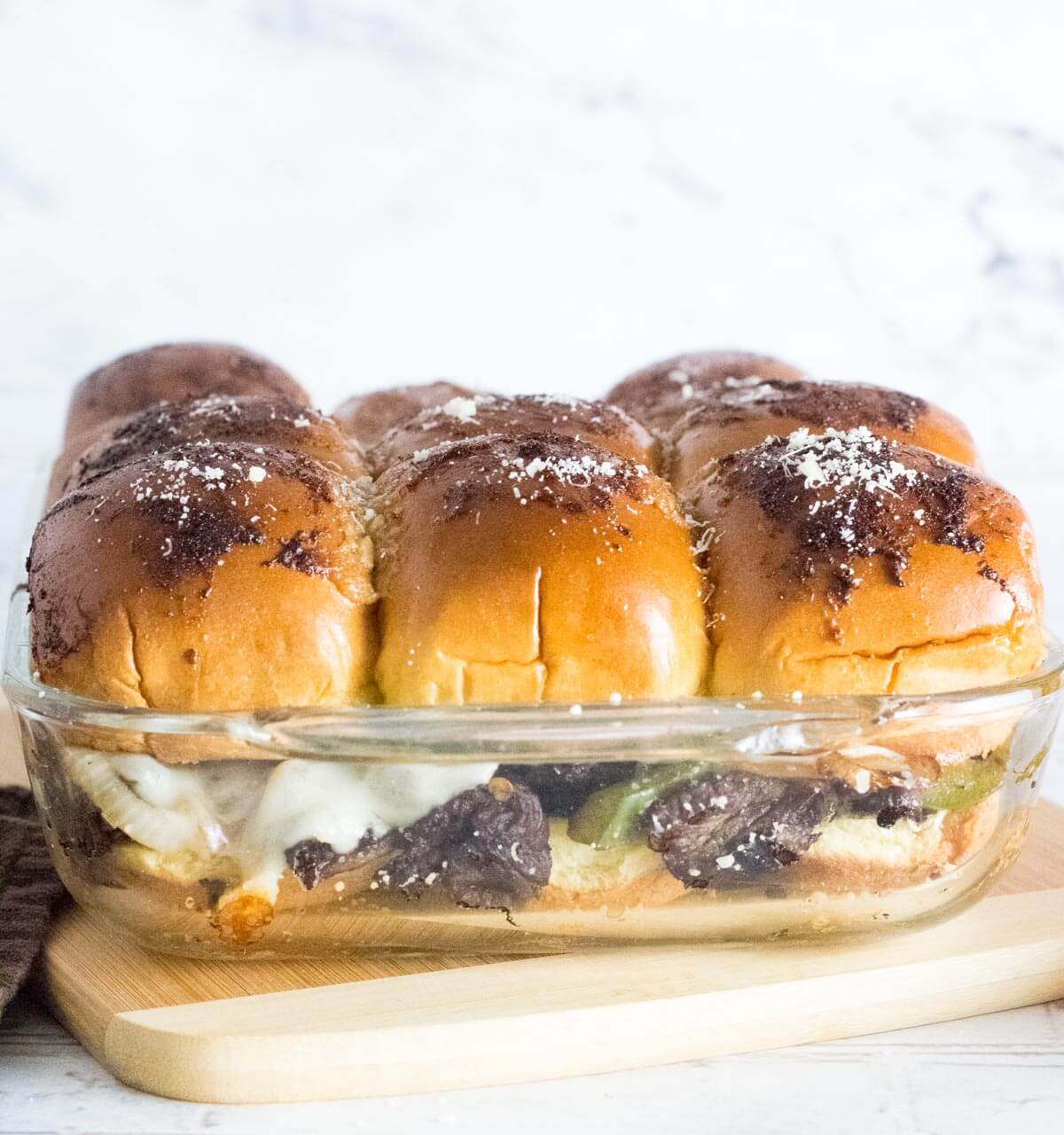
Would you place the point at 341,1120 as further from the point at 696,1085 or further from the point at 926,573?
the point at 926,573

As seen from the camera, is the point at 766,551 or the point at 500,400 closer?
the point at 766,551

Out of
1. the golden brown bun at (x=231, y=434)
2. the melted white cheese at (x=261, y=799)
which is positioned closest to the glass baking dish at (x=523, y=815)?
the melted white cheese at (x=261, y=799)

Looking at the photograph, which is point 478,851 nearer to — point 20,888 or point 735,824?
point 735,824

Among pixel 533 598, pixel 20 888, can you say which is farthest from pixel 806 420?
pixel 20 888

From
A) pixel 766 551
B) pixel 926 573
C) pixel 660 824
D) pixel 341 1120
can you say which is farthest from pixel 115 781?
pixel 926 573

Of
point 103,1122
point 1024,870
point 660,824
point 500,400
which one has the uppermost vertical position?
point 500,400

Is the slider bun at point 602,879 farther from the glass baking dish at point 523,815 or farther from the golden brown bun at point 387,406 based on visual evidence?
the golden brown bun at point 387,406

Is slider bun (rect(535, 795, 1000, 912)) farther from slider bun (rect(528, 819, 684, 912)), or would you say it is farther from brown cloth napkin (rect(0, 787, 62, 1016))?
brown cloth napkin (rect(0, 787, 62, 1016))
